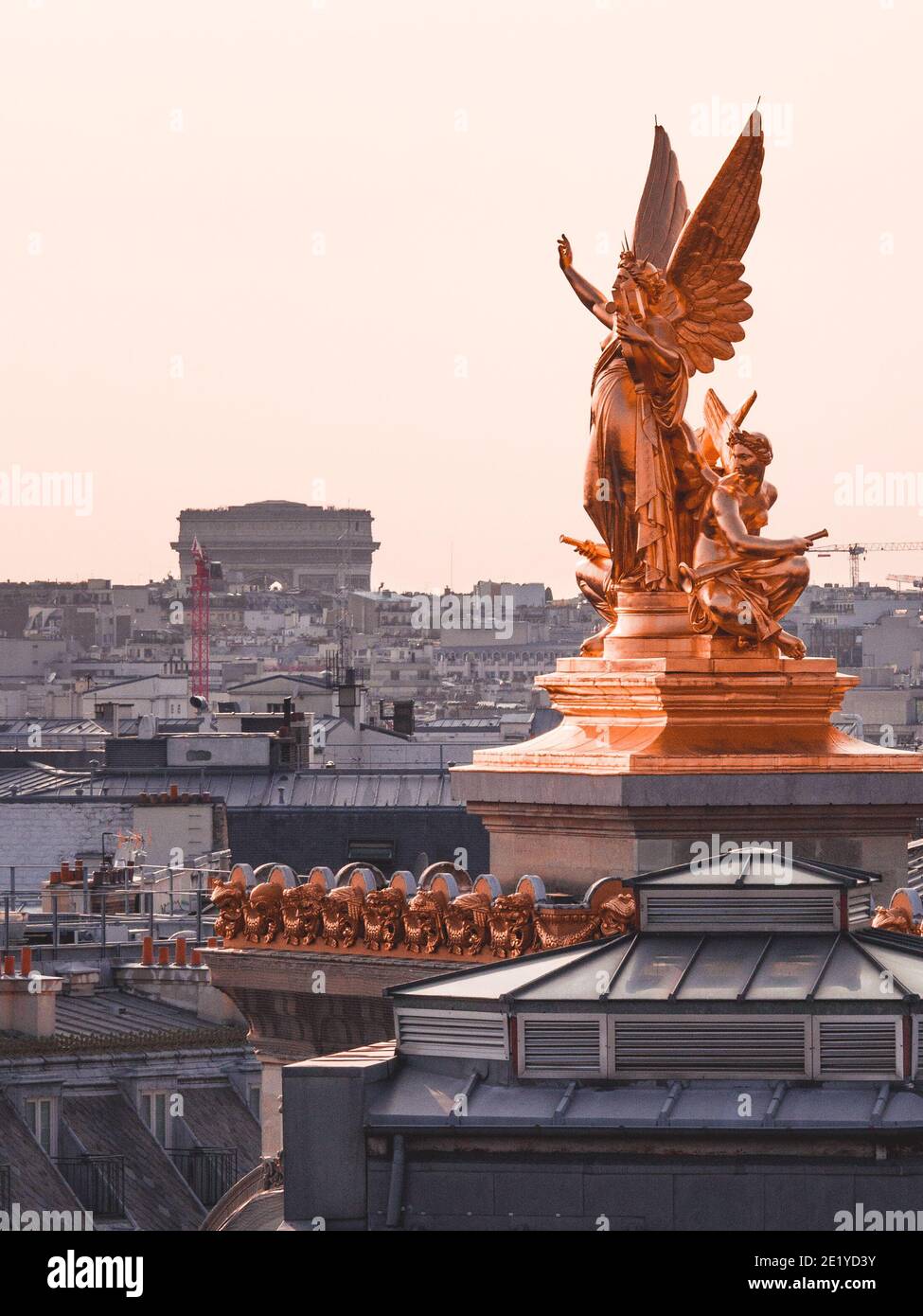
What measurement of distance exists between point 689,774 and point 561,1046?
5019mm

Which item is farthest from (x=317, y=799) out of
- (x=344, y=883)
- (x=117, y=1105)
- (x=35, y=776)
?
(x=344, y=883)

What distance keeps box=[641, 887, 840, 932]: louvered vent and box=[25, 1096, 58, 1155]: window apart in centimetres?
1642

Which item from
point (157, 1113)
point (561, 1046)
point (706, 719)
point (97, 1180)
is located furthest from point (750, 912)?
point (157, 1113)

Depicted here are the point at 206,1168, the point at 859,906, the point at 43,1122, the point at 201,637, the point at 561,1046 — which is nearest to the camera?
the point at 561,1046

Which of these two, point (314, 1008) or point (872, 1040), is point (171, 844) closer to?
point (314, 1008)

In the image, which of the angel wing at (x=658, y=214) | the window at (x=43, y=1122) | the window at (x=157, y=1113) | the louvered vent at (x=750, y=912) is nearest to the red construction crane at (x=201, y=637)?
the window at (x=157, y=1113)

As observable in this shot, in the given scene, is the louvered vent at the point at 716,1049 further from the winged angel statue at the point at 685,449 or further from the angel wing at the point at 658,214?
the angel wing at the point at 658,214

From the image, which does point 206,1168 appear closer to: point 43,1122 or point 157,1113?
point 157,1113

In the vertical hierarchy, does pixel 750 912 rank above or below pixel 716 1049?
above

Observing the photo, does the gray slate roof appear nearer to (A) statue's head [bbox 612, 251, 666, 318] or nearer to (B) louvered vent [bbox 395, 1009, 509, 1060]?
(B) louvered vent [bbox 395, 1009, 509, 1060]

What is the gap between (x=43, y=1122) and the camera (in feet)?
105

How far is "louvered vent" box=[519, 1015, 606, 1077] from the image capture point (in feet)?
48.9

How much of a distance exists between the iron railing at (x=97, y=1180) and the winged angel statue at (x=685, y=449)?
11.0 metres

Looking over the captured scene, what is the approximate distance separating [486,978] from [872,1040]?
5.23ft
